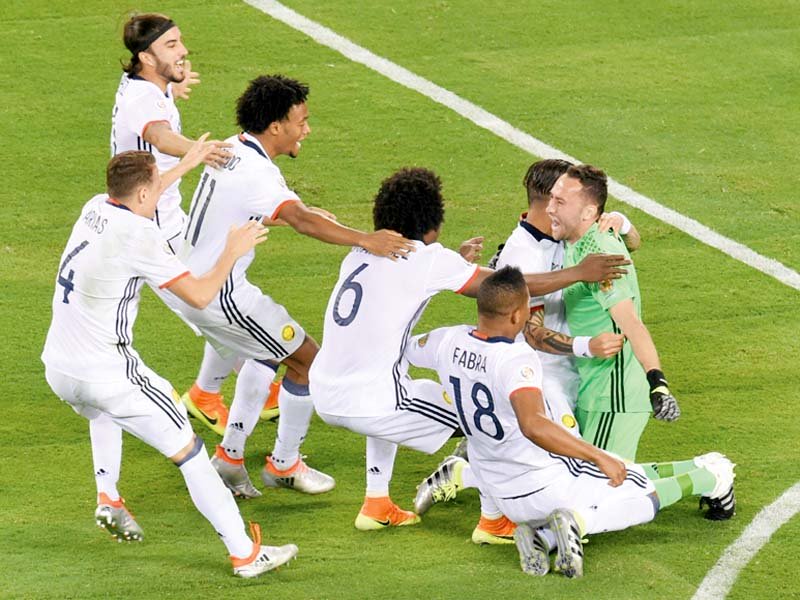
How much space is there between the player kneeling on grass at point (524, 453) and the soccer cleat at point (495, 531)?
80 millimetres

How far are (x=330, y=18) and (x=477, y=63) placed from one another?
1.62m

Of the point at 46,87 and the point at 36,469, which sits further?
the point at 46,87

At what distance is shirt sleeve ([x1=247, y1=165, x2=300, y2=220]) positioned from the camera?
781 cm

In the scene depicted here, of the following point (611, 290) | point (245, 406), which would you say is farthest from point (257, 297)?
point (611, 290)

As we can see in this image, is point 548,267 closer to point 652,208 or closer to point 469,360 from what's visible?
point 469,360

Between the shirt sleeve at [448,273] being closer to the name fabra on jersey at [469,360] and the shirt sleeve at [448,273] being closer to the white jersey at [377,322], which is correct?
the white jersey at [377,322]

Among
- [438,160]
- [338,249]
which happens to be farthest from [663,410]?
[438,160]

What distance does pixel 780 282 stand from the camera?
10.6 m

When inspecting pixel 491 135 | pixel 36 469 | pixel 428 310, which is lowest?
pixel 36 469

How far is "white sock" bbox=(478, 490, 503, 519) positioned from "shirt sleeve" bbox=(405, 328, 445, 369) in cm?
69

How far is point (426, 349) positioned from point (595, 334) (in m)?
1.01

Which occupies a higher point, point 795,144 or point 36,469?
point 795,144

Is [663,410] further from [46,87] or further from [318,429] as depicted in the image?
[46,87]

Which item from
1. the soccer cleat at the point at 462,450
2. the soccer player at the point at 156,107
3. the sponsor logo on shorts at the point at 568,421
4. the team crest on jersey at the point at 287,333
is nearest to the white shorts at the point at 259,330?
the team crest on jersey at the point at 287,333
